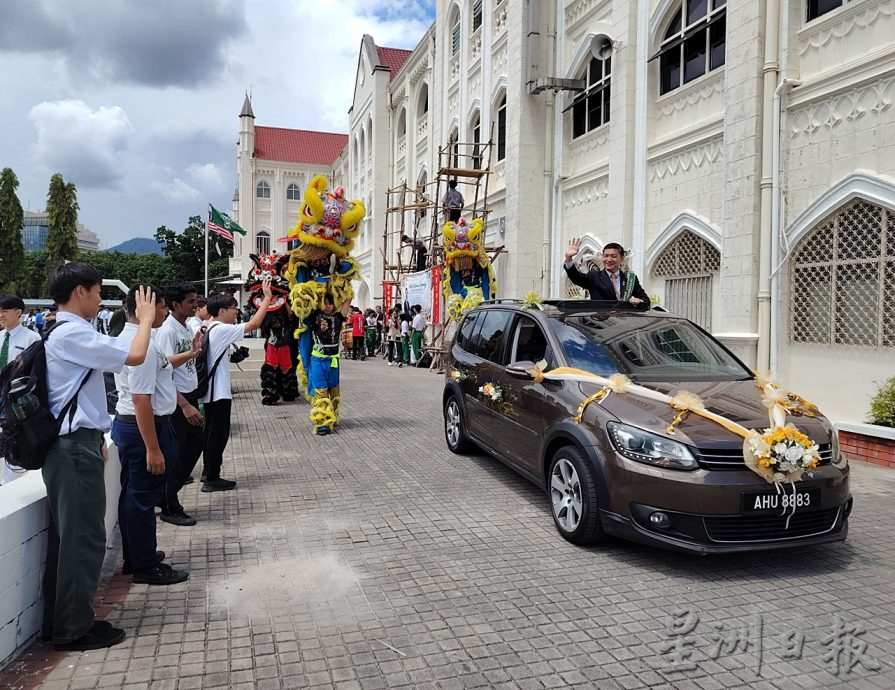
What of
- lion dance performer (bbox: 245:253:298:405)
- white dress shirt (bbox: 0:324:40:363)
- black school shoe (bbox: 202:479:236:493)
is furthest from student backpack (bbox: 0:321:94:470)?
lion dance performer (bbox: 245:253:298:405)

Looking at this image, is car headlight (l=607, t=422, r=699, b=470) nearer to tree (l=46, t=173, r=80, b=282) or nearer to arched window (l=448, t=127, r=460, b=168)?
arched window (l=448, t=127, r=460, b=168)

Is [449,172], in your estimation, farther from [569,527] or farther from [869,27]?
[569,527]

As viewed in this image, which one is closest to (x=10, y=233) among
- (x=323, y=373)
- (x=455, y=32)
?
(x=455, y=32)

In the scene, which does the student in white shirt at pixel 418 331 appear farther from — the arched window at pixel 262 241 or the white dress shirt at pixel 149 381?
the arched window at pixel 262 241

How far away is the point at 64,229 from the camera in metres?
46.6

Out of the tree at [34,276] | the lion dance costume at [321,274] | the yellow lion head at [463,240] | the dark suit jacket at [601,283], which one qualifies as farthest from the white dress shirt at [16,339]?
the tree at [34,276]

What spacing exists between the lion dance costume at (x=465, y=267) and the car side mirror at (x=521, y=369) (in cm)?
927

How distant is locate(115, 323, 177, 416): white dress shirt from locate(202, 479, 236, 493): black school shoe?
1.98 meters

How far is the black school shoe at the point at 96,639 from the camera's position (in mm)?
3193

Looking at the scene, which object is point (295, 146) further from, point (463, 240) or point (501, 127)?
point (463, 240)

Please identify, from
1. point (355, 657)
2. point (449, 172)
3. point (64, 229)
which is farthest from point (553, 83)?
point (64, 229)

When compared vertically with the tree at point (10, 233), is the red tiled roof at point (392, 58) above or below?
above

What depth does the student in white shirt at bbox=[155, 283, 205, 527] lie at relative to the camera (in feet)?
15.4

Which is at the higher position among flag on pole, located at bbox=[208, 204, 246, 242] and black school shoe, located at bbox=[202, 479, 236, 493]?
flag on pole, located at bbox=[208, 204, 246, 242]
